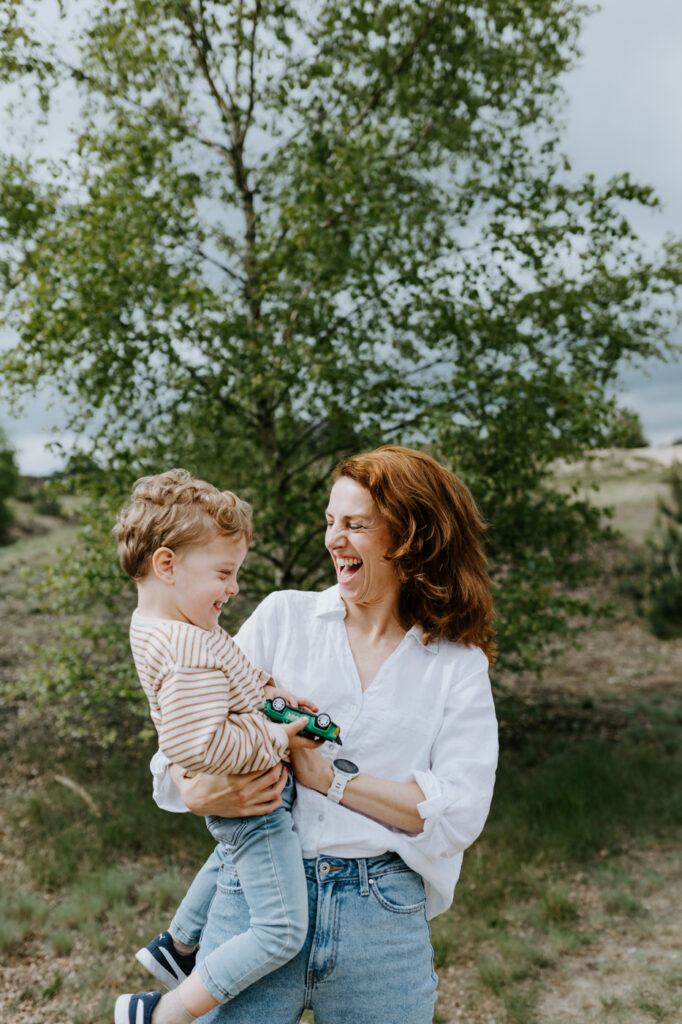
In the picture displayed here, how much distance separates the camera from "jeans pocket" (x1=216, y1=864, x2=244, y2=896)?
1967 mm

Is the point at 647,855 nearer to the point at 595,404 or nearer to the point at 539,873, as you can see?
the point at 539,873

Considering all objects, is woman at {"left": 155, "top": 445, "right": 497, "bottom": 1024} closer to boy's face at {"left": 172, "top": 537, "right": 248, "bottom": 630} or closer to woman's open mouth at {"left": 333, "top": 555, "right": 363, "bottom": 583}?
woman's open mouth at {"left": 333, "top": 555, "right": 363, "bottom": 583}

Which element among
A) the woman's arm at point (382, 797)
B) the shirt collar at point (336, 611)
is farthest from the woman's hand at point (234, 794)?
the shirt collar at point (336, 611)

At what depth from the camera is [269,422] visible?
21.6ft

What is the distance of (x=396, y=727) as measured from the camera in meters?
2.03

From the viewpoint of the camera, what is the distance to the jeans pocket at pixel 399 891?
1900 millimetres

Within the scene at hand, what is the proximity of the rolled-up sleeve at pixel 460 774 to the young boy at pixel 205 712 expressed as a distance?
308 mm

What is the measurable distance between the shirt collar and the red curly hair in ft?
0.06

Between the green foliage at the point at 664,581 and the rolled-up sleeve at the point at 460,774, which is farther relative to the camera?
the green foliage at the point at 664,581

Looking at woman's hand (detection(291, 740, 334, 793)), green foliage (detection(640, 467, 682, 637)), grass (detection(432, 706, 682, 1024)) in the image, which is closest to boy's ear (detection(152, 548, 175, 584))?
woman's hand (detection(291, 740, 334, 793))

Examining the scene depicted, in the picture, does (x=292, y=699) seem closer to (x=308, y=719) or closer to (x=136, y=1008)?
(x=308, y=719)

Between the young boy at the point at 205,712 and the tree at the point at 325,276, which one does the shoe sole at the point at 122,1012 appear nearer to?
the young boy at the point at 205,712

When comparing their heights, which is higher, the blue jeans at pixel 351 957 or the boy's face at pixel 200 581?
the boy's face at pixel 200 581

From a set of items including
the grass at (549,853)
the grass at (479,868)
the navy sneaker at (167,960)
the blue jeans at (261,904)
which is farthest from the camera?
the grass at (549,853)
